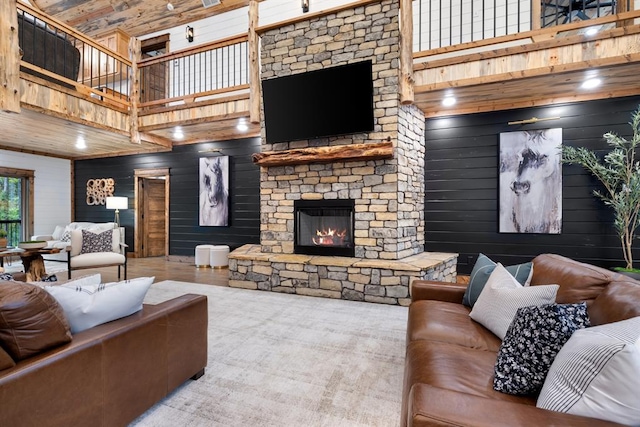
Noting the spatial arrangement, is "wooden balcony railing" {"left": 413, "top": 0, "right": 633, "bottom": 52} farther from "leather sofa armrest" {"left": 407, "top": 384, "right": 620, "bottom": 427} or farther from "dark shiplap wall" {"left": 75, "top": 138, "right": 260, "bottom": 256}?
"leather sofa armrest" {"left": 407, "top": 384, "right": 620, "bottom": 427}

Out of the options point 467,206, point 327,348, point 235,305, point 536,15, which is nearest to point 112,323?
point 327,348

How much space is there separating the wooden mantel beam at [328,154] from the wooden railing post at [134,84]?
276 centimetres

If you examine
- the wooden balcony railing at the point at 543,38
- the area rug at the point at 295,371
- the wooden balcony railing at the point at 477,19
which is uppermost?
the wooden balcony railing at the point at 477,19

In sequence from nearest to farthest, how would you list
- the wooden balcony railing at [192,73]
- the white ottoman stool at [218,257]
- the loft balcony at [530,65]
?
the loft balcony at [530,65] < the wooden balcony railing at [192,73] < the white ottoman stool at [218,257]

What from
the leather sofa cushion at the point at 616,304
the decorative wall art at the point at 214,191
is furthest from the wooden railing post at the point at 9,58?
the leather sofa cushion at the point at 616,304

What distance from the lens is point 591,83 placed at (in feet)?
12.3

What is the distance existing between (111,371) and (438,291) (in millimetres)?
2099

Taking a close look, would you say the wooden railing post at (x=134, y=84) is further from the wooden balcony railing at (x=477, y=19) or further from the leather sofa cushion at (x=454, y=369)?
the leather sofa cushion at (x=454, y=369)

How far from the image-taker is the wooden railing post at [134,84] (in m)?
5.57

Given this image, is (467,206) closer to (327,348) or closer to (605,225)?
(605,225)

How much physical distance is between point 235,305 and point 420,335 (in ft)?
8.00

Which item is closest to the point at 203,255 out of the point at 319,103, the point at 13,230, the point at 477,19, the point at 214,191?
the point at 214,191

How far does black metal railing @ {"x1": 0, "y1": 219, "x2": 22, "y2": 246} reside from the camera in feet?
23.0

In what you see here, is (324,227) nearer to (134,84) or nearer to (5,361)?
(5,361)
